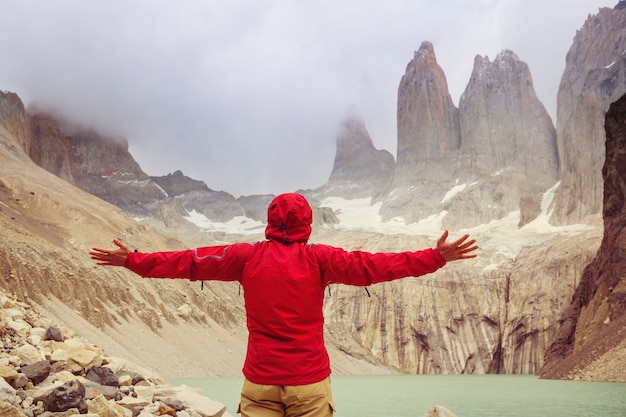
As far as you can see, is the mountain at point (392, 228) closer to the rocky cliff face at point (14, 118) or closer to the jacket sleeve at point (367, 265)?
the rocky cliff face at point (14, 118)

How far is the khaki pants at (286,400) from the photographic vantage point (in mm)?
3930

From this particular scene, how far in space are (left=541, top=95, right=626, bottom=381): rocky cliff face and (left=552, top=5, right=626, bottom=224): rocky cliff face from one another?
3513cm

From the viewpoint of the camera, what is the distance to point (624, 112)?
39750mm

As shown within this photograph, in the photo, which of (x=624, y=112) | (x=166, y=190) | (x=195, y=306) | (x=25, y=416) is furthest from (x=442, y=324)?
(x=166, y=190)

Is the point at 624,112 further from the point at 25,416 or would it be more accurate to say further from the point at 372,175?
the point at 372,175

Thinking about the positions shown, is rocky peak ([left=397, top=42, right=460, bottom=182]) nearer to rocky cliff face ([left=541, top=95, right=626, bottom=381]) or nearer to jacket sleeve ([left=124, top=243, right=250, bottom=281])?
rocky cliff face ([left=541, top=95, right=626, bottom=381])

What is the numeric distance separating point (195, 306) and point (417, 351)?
27.5m

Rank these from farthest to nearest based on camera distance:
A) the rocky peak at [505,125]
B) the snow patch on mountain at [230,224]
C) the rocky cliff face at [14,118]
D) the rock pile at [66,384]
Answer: the snow patch on mountain at [230,224] < the rocky peak at [505,125] < the rocky cliff face at [14,118] < the rock pile at [66,384]

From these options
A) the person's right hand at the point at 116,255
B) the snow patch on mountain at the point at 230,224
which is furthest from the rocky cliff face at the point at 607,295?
the snow patch on mountain at the point at 230,224

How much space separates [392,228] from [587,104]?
33688 mm

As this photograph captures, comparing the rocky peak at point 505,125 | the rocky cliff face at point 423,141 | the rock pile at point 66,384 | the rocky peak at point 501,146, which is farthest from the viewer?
the rocky cliff face at point 423,141

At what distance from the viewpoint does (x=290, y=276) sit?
3.98m

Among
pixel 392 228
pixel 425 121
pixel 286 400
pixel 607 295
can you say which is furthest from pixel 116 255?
pixel 425 121

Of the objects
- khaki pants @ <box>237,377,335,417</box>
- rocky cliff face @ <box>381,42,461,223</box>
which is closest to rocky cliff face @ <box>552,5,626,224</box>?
rocky cliff face @ <box>381,42,461,223</box>
